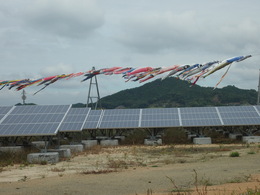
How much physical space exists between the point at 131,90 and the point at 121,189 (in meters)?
107

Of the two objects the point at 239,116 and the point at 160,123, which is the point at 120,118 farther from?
the point at 239,116

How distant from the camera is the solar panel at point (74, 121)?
2649cm

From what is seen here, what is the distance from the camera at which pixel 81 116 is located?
1215 inches

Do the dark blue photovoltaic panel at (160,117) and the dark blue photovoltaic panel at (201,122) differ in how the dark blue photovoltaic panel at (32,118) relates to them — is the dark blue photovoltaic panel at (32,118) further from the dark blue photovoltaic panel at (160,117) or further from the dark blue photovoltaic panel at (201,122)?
the dark blue photovoltaic panel at (201,122)

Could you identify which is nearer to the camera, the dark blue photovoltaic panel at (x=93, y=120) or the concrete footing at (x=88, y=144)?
the concrete footing at (x=88, y=144)

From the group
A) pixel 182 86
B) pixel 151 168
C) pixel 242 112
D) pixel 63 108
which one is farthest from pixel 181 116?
pixel 182 86

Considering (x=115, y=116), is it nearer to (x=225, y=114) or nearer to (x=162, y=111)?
(x=162, y=111)

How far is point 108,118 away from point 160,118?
17.3 ft

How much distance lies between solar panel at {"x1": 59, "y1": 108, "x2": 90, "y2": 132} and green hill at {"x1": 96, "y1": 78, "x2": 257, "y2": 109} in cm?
5568

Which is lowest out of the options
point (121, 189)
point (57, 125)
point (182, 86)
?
point (121, 189)

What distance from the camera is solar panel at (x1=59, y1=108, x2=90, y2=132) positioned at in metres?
26.5

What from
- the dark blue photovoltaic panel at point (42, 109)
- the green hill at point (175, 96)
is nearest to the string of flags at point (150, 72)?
the dark blue photovoltaic panel at point (42, 109)

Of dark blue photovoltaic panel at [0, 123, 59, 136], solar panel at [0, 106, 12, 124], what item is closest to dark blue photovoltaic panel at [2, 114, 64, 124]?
solar panel at [0, 106, 12, 124]

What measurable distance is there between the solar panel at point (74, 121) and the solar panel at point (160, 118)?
18.2ft
